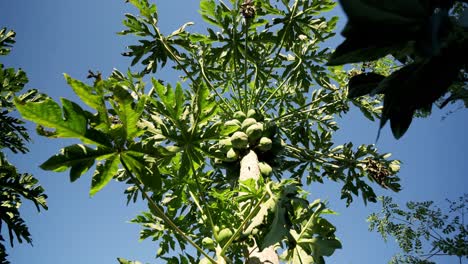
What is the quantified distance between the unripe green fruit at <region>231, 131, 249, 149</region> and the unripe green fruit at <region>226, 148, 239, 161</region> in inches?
3.8

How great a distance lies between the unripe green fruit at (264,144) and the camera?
12.7 feet

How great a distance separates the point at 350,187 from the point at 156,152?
429cm

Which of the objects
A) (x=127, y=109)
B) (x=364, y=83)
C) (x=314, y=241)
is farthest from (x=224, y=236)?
(x=364, y=83)

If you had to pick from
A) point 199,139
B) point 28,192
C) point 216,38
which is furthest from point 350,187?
point 28,192

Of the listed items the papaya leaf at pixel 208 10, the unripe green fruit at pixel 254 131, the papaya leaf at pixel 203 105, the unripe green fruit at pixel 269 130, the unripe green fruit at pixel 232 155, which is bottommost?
the papaya leaf at pixel 203 105

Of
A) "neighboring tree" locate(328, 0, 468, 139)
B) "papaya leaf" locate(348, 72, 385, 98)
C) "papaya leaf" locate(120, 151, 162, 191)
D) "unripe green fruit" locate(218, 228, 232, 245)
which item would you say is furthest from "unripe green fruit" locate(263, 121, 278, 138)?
"neighboring tree" locate(328, 0, 468, 139)

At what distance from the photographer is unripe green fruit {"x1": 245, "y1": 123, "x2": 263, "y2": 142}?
12.6 ft

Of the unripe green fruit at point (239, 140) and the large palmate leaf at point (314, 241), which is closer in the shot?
the large palmate leaf at point (314, 241)

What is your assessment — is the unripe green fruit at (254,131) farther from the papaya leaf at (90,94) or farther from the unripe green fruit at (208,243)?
the papaya leaf at (90,94)

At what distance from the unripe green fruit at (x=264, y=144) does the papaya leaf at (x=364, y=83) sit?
256cm

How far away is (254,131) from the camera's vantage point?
151 inches

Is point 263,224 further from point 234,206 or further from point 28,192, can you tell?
point 28,192

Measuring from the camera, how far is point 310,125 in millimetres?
6520

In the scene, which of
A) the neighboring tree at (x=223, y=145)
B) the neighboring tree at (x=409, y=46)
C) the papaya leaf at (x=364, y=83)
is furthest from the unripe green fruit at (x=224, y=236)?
the neighboring tree at (x=409, y=46)
